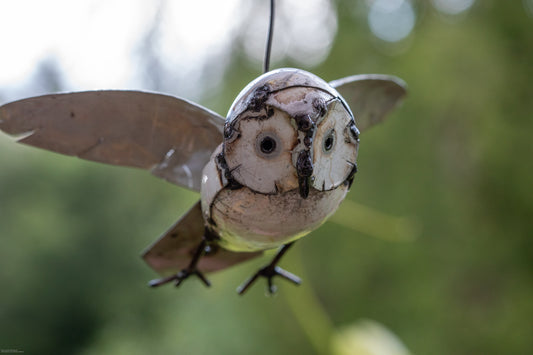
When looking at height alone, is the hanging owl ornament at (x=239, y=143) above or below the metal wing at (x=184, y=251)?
above

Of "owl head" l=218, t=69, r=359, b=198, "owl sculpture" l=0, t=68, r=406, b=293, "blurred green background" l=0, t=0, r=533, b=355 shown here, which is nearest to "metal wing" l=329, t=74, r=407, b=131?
"owl sculpture" l=0, t=68, r=406, b=293

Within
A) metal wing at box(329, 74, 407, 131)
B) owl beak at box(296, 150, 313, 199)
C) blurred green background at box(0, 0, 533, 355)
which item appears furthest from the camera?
blurred green background at box(0, 0, 533, 355)

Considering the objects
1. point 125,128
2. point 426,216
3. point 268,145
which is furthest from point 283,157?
point 426,216

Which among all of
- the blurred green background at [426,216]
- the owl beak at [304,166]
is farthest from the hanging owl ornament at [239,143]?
the blurred green background at [426,216]

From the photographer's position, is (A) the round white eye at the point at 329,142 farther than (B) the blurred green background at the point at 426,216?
No

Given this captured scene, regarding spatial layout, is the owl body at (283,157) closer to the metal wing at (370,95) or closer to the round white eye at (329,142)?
the round white eye at (329,142)

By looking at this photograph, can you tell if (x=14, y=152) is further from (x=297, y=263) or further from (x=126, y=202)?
(x=297, y=263)

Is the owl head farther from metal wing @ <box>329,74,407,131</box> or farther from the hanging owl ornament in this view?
metal wing @ <box>329,74,407,131</box>

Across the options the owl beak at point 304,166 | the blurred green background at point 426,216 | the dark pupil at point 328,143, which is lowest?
the blurred green background at point 426,216
